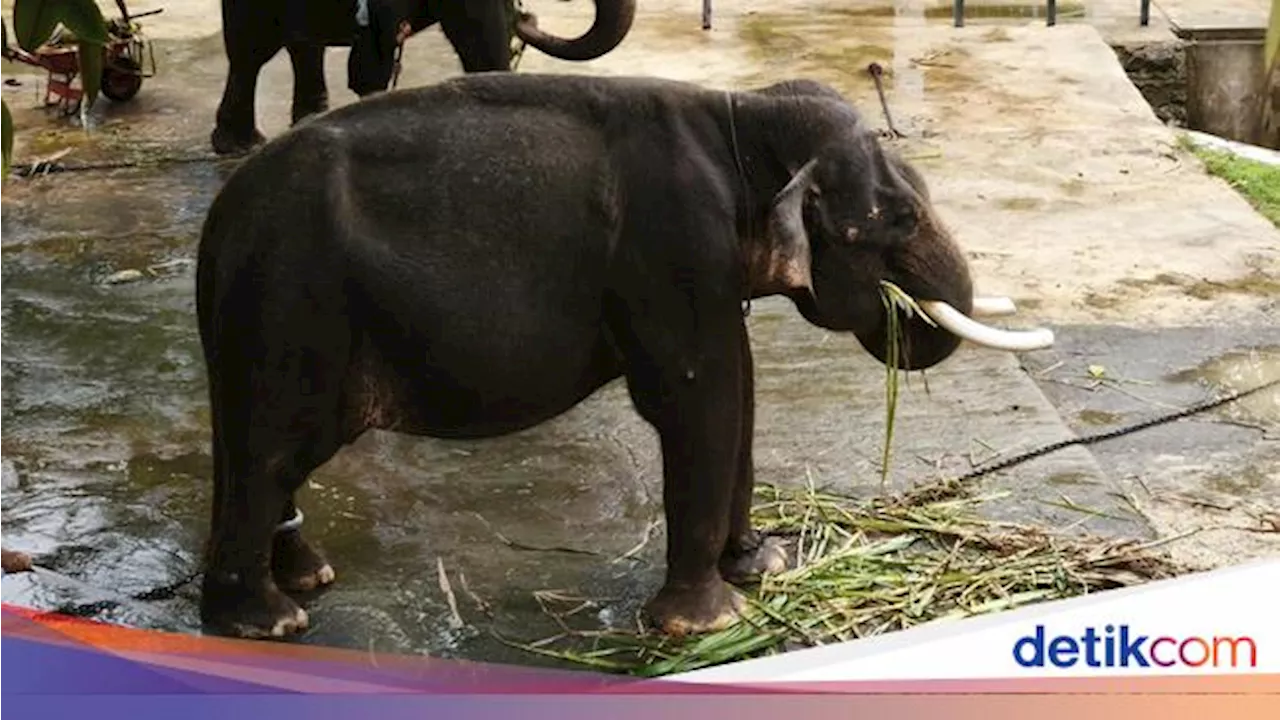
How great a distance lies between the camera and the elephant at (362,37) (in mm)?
5707

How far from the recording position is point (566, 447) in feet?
15.1

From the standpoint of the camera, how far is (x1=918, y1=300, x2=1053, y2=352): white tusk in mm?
3502

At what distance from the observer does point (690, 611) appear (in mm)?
3633

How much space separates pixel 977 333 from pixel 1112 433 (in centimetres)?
132

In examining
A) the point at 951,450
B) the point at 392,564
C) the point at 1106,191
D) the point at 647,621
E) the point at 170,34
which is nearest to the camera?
the point at 647,621

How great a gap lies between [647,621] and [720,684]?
285 mm

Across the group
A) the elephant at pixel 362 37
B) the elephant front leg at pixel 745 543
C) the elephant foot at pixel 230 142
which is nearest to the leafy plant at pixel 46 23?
the elephant front leg at pixel 745 543

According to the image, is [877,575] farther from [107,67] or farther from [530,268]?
[107,67]

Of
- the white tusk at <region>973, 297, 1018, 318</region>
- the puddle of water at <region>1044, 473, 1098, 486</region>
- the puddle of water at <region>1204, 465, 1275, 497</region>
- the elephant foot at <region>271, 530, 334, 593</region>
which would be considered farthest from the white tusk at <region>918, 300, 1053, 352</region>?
the elephant foot at <region>271, 530, 334, 593</region>

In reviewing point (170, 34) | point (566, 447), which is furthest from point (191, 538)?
point (170, 34)

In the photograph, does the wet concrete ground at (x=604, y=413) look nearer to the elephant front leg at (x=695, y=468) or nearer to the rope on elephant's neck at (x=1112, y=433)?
the rope on elephant's neck at (x=1112, y=433)

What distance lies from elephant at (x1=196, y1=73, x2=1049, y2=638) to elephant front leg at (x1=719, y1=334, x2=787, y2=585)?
0.78 feet

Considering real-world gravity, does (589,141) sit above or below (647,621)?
above

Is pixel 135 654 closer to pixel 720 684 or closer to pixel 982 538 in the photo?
pixel 720 684
